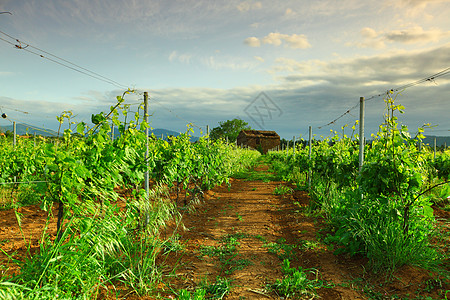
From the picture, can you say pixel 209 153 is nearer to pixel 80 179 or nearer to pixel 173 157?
pixel 173 157

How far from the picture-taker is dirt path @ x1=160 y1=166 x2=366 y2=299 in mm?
3291

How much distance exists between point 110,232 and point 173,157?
9.75ft

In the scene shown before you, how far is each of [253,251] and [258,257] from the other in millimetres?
229

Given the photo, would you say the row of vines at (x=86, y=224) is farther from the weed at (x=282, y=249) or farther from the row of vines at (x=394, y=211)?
the row of vines at (x=394, y=211)

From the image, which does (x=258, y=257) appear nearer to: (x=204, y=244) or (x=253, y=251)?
(x=253, y=251)

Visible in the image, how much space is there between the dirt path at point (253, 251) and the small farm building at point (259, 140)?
4943cm

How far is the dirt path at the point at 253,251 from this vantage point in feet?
10.8

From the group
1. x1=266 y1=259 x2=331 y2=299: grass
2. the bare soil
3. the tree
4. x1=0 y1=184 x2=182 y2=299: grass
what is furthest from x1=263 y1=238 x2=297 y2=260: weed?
the tree

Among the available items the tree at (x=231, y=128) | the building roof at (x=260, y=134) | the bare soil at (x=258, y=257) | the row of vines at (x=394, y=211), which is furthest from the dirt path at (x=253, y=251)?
the tree at (x=231, y=128)

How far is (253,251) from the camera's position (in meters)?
4.32

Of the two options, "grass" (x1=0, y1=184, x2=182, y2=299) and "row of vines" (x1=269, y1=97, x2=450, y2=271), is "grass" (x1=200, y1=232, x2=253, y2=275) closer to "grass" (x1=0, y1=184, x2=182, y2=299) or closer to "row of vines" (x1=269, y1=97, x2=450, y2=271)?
"grass" (x1=0, y1=184, x2=182, y2=299)

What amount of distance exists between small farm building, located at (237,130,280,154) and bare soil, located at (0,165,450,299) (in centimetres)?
4972

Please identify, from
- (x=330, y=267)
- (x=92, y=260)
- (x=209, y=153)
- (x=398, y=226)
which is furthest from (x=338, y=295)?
(x=209, y=153)

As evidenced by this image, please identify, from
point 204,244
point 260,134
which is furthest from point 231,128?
point 204,244
